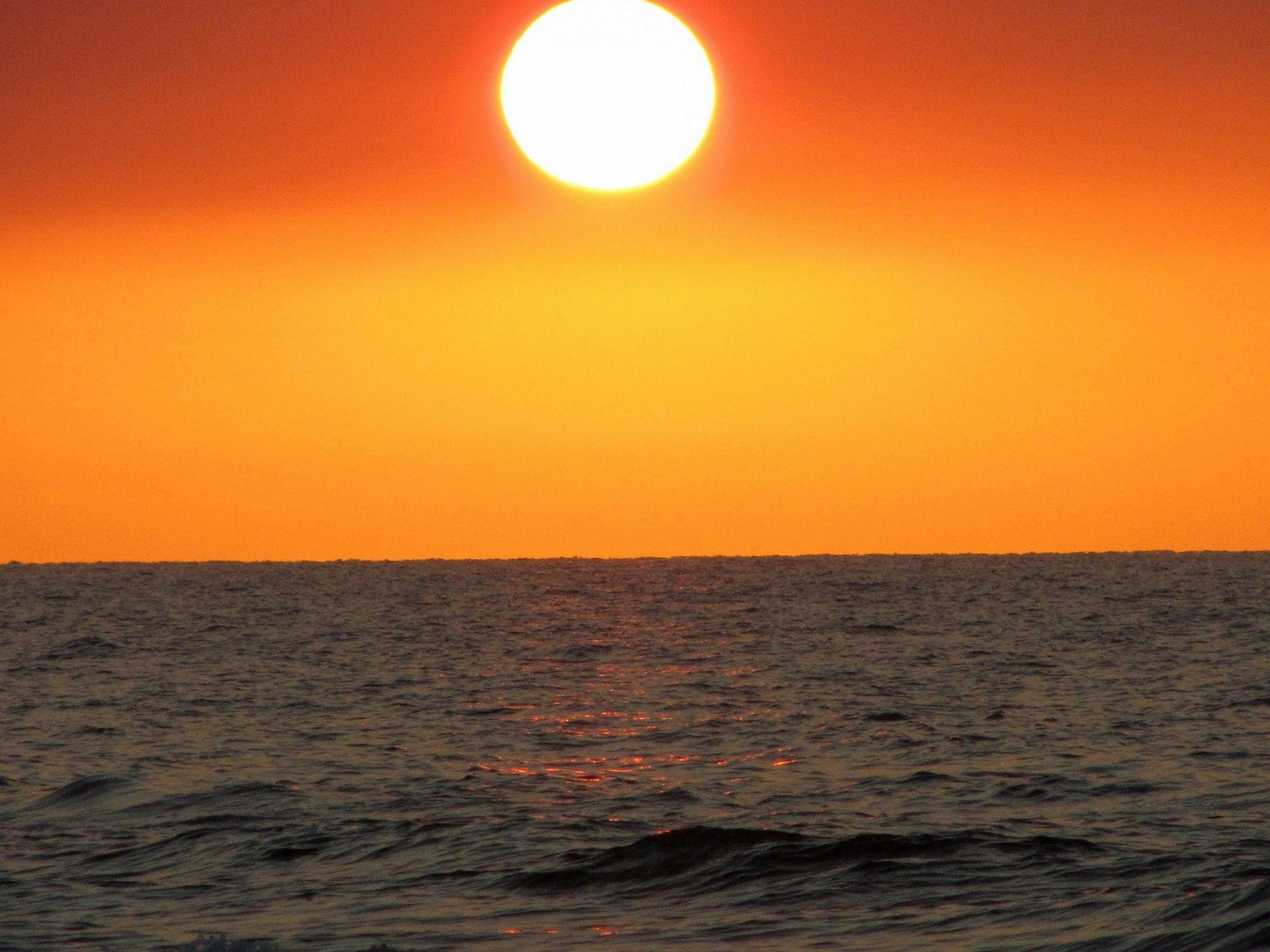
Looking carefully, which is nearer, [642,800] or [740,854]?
[740,854]

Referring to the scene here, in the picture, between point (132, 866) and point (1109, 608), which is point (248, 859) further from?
point (1109, 608)

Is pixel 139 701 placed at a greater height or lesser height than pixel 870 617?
lesser

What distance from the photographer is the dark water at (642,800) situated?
18547mm

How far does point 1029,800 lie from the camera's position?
85.7 feet

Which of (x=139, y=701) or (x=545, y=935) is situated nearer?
(x=545, y=935)

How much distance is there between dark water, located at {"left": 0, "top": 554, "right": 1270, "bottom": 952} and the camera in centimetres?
1855

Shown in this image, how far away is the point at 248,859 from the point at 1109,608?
85.2 metres

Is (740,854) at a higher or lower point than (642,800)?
lower

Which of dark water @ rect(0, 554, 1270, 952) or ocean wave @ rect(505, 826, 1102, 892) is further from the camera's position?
ocean wave @ rect(505, 826, 1102, 892)

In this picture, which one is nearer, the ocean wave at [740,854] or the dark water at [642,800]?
the dark water at [642,800]

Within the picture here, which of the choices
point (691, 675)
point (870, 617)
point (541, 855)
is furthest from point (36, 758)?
point (870, 617)

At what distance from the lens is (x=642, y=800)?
88.1ft

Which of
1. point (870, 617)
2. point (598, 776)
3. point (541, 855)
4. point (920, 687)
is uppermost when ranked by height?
point (870, 617)

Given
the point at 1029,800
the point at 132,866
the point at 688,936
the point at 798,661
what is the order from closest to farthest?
the point at 688,936 < the point at 132,866 < the point at 1029,800 < the point at 798,661
